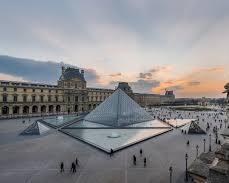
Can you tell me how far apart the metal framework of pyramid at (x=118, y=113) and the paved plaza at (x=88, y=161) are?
12.2 meters

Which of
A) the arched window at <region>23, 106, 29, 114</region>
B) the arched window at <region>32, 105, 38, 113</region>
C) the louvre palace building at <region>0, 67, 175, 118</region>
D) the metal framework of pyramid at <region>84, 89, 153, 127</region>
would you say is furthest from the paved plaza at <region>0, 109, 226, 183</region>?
the arched window at <region>32, 105, 38, 113</region>

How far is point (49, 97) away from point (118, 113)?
32641 mm

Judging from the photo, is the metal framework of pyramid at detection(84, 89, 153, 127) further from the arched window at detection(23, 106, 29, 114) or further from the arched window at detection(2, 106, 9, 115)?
the arched window at detection(2, 106, 9, 115)

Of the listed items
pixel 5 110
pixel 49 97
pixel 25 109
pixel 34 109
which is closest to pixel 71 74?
pixel 49 97

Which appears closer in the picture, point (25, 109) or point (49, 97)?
point (25, 109)

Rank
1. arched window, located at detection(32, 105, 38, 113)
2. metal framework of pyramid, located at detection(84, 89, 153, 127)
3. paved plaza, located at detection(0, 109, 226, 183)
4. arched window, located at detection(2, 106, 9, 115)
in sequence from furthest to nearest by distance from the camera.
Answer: arched window, located at detection(32, 105, 38, 113), arched window, located at detection(2, 106, 9, 115), metal framework of pyramid, located at detection(84, 89, 153, 127), paved plaza, located at detection(0, 109, 226, 183)

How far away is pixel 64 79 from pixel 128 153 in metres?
52.1

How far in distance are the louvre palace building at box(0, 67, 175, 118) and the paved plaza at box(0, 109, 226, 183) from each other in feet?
97.9

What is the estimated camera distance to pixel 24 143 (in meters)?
24.1

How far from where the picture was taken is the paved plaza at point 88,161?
13.8 metres

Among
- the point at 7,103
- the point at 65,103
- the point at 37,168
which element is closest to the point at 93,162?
the point at 37,168

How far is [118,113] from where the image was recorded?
38.1 metres

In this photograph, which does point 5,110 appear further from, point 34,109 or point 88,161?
point 88,161

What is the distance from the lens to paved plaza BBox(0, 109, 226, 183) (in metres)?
13.8
